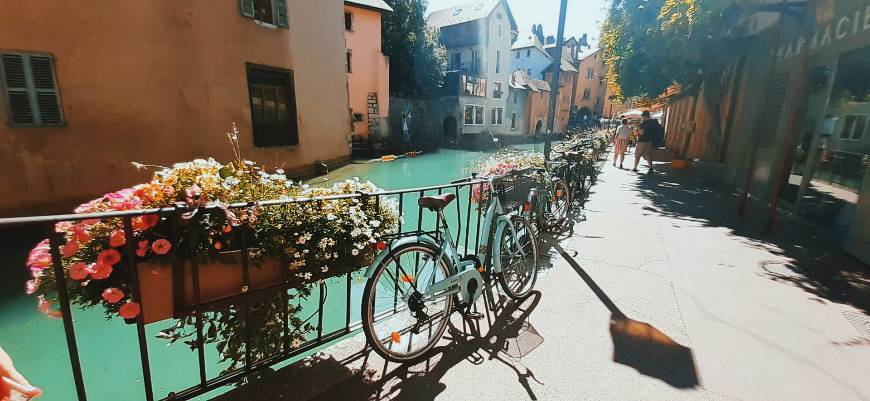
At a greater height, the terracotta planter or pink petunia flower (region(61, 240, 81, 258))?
pink petunia flower (region(61, 240, 81, 258))

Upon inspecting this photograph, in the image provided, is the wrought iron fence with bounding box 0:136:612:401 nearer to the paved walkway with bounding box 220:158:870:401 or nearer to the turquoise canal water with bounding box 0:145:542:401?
the paved walkway with bounding box 220:158:870:401

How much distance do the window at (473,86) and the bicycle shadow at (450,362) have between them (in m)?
32.1

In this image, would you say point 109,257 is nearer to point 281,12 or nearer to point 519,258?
point 519,258

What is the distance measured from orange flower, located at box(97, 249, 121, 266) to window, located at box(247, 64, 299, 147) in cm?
1064

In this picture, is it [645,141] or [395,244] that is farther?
[645,141]

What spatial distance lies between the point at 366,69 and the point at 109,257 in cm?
2344

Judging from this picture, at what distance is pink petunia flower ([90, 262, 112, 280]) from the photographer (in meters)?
1.64

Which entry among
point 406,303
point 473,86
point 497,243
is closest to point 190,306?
point 406,303

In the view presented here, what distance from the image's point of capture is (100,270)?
165 cm

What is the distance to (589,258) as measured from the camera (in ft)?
15.0

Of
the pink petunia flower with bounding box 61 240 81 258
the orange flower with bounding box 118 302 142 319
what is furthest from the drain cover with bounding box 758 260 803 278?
the pink petunia flower with bounding box 61 240 81 258

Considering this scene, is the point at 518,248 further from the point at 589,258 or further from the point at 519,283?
the point at 589,258

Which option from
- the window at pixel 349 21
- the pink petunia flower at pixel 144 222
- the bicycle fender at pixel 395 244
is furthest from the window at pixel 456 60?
the pink petunia flower at pixel 144 222

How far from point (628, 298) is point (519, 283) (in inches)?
41.4
